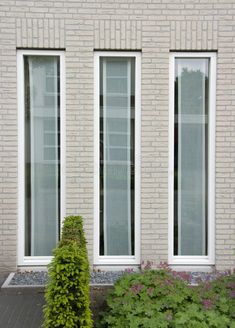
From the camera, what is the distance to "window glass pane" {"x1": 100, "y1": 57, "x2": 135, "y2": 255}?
225 inches

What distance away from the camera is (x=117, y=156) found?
5742 mm

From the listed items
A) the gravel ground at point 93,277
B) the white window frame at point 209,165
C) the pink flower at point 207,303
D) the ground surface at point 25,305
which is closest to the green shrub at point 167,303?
the pink flower at point 207,303

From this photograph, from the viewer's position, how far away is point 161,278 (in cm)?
409

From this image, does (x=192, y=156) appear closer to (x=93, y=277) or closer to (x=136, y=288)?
(x=93, y=277)

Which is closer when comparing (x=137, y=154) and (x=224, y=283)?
(x=224, y=283)

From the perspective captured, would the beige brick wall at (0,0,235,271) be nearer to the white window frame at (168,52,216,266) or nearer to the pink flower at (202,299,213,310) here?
the white window frame at (168,52,216,266)

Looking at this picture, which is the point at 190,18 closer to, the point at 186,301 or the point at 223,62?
the point at 223,62

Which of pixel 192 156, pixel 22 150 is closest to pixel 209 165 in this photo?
pixel 192 156

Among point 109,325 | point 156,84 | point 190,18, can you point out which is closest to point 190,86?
point 156,84

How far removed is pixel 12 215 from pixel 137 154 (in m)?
1.94

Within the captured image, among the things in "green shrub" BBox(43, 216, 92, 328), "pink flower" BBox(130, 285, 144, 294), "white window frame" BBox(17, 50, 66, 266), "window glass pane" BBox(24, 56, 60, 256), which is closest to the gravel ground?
"white window frame" BBox(17, 50, 66, 266)

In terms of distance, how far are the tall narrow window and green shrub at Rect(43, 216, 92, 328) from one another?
279cm

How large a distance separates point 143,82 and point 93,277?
2764mm

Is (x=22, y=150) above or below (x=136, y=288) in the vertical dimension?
above
